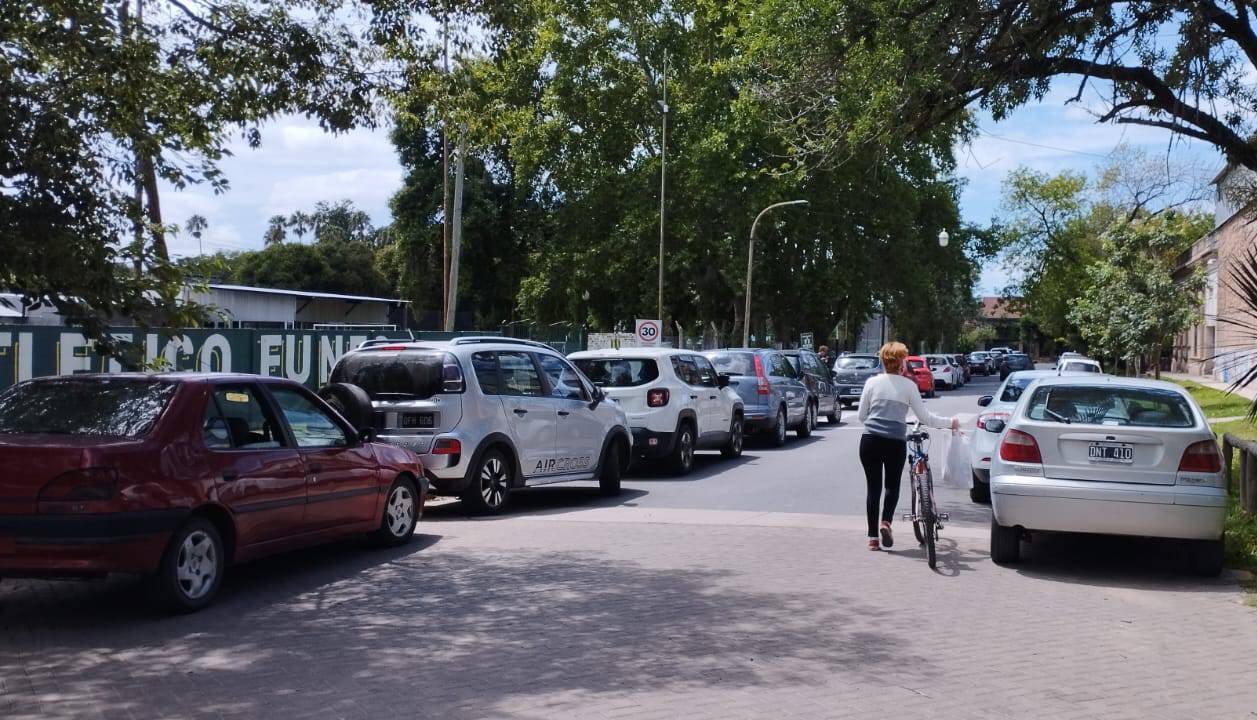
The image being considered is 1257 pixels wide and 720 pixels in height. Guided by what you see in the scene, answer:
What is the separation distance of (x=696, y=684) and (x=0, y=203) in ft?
18.9

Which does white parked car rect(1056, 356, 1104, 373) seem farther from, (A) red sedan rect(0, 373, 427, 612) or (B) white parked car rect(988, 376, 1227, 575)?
(A) red sedan rect(0, 373, 427, 612)

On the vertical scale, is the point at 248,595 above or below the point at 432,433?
below

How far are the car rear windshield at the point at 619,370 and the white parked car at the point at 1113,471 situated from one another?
7.53 metres

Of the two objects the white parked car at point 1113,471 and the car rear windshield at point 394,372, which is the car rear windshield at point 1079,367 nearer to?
the white parked car at point 1113,471

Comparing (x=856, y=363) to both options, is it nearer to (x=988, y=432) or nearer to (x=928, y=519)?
(x=988, y=432)

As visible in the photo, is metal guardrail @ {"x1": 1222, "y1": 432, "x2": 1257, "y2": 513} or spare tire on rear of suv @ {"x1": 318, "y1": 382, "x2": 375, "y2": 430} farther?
metal guardrail @ {"x1": 1222, "y1": 432, "x2": 1257, "y2": 513}

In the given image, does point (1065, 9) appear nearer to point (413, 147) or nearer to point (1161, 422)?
point (1161, 422)

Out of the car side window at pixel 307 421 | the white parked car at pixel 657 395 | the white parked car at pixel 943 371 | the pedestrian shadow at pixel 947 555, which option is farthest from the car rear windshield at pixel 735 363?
the white parked car at pixel 943 371

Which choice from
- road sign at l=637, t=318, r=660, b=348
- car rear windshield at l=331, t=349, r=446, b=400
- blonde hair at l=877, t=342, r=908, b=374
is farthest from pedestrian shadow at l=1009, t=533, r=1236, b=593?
road sign at l=637, t=318, r=660, b=348

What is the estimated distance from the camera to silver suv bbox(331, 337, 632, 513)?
1181 cm

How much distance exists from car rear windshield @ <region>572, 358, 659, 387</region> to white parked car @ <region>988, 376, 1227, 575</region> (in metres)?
7.53

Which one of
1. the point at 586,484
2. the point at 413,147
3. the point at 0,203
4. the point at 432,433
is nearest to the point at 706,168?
the point at 413,147

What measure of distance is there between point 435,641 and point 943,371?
1944 inches

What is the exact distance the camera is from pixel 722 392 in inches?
733
